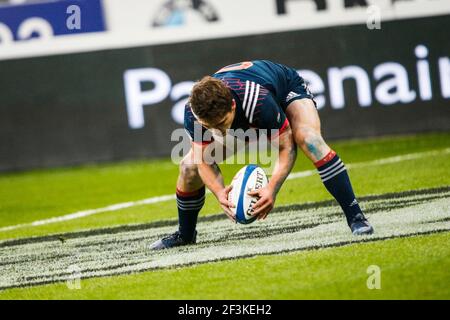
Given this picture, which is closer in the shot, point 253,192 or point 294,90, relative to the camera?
point 253,192

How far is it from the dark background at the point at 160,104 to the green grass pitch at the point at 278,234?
0.40 m

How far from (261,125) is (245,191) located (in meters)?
0.50

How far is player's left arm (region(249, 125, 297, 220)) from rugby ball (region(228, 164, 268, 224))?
6cm

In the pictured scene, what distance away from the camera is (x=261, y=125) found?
23.0ft

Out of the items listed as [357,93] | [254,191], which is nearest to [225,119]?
[254,191]

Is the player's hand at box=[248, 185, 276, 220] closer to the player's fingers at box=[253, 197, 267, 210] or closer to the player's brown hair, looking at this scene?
the player's fingers at box=[253, 197, 267, 210]

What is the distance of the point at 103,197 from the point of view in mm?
12031

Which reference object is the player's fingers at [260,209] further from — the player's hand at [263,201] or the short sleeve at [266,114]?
the short sleeve at [266,114]

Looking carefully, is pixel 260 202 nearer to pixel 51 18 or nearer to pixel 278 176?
pixel 278 176

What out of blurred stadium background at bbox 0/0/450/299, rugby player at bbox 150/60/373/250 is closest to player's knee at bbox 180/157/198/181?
rugby player at bbox 150/60/373/250

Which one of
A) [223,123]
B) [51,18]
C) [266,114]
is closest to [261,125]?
[266,114]

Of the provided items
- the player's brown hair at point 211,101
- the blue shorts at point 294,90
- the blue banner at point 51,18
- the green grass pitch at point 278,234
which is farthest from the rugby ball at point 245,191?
the blue banner at point 51,18

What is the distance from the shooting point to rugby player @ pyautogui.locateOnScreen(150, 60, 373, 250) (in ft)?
22.3

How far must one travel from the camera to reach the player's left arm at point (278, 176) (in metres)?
7.07
